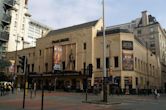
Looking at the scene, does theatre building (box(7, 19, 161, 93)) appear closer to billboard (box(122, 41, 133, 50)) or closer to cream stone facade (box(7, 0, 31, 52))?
billboard (box(122, 41, 133, 50))

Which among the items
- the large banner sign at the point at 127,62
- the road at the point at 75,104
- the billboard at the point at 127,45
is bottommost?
the road at the point at 75,104

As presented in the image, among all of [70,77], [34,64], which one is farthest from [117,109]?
[34,64]

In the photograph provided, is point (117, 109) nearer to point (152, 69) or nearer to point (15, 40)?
point (152, 69)

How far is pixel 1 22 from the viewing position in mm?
37844

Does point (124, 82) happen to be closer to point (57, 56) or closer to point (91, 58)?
point (91, 58)

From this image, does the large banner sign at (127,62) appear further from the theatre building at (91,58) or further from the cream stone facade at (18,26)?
the cream stone facade at (18,26)

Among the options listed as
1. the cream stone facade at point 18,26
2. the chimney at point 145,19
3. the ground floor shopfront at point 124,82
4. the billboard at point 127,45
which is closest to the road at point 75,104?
the ground floor shopfront at point 124,82

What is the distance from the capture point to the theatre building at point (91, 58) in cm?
5675

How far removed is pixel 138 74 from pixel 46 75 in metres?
22.6

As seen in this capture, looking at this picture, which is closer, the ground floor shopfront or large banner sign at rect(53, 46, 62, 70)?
the ground floor shopfront

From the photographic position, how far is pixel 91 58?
60.5 m

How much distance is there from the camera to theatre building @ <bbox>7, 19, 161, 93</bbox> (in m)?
56.8

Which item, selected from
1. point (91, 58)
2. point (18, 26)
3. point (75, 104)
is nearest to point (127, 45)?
point (91, 58)

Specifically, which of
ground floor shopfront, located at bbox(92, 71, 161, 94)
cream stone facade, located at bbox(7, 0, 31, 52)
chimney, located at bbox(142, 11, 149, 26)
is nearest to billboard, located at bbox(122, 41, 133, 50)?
ground floor shopfront, located at bbox(92, 71, 161, 94)
